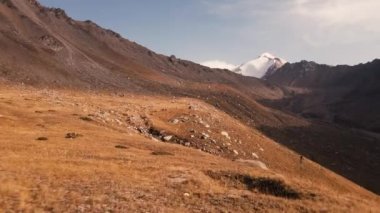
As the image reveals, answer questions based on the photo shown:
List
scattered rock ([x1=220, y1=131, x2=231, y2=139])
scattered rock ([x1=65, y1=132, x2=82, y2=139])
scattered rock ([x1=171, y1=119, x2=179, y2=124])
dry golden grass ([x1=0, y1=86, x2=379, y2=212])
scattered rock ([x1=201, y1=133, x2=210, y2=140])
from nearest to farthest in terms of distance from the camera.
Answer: dry golden grass ([x1=0, y1=86, x2=379, y2=212]) → scattered rock ([x1=65, y1=132, x2=82, y2=139]) → scattered rock ([x1=201, y1=133, x2=210, y2=140]) → scattered rock ([x1=220, y1=131, x2=231, y2=139]) → scattered rock ([x1=171, y1=119, x2=179, y2=124])

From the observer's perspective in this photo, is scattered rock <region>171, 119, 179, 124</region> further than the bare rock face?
No

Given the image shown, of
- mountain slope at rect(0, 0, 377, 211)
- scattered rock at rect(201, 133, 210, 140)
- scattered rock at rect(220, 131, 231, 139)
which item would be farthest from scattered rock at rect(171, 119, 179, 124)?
scattered rock at rect(201, 133, 210, 140)

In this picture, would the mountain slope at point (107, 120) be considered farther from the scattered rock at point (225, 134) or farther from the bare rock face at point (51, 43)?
the scattered rock at point (225, 134)

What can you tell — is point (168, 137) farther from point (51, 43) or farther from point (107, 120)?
point (51, 43)

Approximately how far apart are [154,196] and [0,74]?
3637 inches

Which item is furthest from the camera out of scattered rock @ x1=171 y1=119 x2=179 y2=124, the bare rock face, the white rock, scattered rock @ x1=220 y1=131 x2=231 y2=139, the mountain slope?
the bare rock face

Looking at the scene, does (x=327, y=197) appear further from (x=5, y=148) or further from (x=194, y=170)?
(x=5, y=148)

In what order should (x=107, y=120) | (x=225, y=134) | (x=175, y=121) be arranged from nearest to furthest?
1. (x=107, y=120)
2. (x=225, y=134)
3. (x=175, y=121)

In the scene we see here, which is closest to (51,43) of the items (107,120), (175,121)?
(175,121)

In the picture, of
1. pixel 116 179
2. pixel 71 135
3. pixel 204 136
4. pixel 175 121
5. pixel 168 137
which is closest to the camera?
pixel 116 179

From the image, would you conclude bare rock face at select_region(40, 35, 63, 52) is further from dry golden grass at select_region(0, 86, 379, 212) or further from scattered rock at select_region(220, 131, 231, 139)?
dry golden grass at select_region(0, 86, 379, 212)

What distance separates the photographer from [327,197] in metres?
29.2

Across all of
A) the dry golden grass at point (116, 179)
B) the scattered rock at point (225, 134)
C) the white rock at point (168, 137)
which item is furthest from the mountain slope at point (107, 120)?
the scattered rock at point (225, 134)

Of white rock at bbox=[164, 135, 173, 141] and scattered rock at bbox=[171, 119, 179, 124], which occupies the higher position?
scattered rock at bbox=[171, 119, 179, 124]
